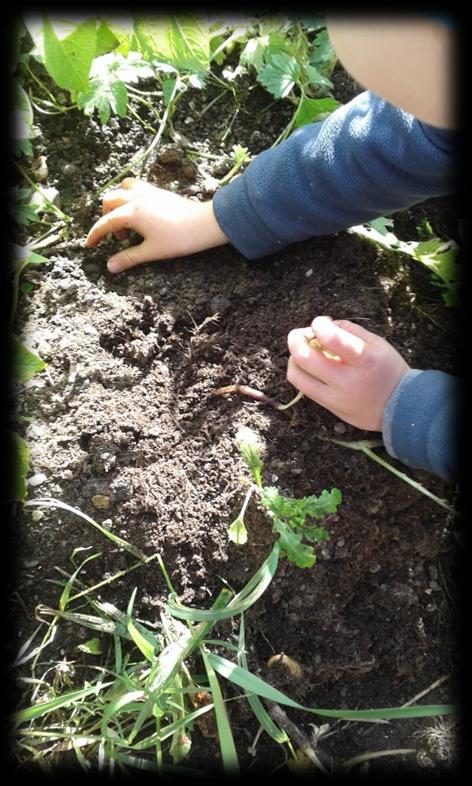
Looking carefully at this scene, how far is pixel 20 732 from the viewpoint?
1145mm

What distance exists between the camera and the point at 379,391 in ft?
3.99

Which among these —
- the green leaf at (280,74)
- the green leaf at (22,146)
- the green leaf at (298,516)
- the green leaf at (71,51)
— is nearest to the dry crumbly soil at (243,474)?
the green leaf at (298,516)

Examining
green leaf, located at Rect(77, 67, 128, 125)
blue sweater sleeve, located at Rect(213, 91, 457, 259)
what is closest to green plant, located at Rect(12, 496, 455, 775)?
blue sweater sleeve, located at Rect(213, 91, 457, 259)

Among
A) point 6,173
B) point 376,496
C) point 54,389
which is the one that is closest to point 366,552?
point 376,496

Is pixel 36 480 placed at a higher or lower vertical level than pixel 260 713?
higher

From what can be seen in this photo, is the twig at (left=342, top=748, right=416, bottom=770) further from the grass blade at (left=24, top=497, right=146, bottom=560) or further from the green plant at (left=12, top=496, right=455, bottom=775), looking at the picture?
the grass blade at (left=24, top=497, right=146, bottom=560)

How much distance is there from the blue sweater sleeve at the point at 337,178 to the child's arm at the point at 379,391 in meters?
0.24

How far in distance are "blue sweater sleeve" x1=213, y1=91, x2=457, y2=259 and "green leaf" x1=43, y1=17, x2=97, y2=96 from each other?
17.5 inches

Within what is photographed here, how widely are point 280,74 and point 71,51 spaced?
0.62 m

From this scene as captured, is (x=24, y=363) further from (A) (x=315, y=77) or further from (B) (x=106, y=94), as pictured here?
(A) (x=315, y=77)

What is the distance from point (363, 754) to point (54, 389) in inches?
33.7

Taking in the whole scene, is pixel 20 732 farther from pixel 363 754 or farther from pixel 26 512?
pixel 363 754

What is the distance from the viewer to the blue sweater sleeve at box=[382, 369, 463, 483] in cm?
117

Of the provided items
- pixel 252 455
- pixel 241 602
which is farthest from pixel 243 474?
pixel 241 602
